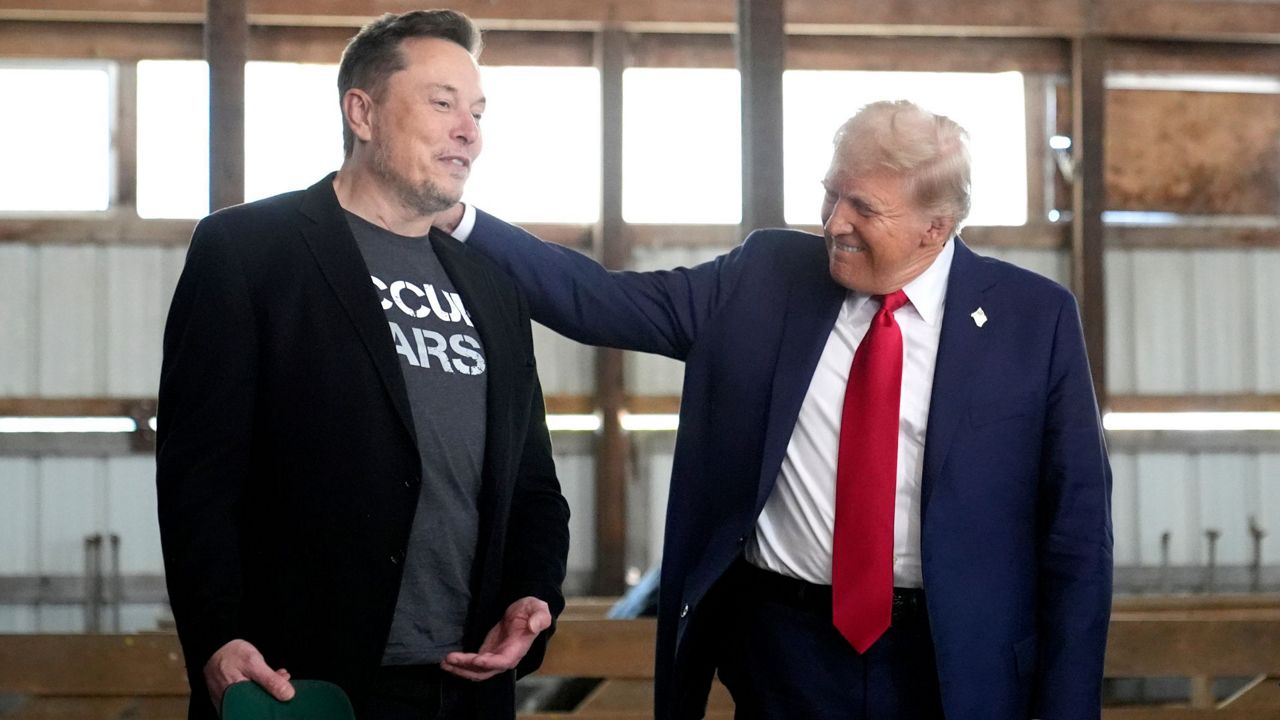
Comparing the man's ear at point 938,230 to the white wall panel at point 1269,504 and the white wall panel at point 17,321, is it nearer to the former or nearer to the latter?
the white wall panel at point 17,321

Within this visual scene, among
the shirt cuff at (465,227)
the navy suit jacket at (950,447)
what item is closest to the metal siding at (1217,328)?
the navy suit jacket at (950,447)

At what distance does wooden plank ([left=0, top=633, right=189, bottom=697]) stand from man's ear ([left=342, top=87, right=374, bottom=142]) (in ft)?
7.48

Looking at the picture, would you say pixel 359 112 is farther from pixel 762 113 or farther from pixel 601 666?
pixel 762 113

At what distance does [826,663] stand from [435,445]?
0.61m

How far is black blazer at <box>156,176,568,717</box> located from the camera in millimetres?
1583

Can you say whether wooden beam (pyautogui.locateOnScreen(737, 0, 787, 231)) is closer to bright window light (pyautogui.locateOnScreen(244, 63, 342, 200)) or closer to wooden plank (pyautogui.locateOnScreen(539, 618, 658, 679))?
wooden plank (pyautogui.locateOnScreen(539, 618, 658, 679))

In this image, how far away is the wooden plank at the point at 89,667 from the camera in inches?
145

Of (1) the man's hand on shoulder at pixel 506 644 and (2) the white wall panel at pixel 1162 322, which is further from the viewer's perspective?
(2) the white wall panel at pixel 1162 322

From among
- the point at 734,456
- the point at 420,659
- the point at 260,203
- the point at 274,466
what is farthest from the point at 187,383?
the point at 734,456

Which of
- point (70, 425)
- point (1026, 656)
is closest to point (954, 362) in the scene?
point (1026, 656)

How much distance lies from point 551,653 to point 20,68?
6289mm

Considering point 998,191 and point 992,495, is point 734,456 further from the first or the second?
point 998,191

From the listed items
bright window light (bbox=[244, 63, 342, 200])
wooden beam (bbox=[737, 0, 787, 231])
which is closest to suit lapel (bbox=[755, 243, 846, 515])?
wooden beam (bbox=[737, 0, 787, 231])

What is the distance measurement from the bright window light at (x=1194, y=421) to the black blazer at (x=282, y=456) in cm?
786
